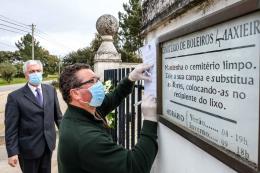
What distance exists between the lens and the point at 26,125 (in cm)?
405

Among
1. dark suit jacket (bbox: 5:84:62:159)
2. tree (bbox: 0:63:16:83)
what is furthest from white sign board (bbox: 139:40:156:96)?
tree (bbox: 0:63:16:83)

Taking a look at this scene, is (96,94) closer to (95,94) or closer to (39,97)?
(95,94)

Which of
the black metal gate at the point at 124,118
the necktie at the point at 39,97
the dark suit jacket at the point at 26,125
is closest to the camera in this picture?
the black metal gate at the point at 124,118

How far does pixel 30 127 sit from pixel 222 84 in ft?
10.4

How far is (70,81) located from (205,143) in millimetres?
1048

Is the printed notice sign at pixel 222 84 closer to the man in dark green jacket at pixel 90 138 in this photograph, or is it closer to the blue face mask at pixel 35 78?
the man in dark green jacket at pixel 90 138

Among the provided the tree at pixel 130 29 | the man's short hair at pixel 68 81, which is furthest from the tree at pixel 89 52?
the man's short hair at pixel 68 81

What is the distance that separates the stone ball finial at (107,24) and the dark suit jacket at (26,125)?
7.74 ft

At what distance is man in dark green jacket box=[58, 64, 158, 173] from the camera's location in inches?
73.2

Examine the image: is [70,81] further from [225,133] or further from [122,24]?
[122,24]

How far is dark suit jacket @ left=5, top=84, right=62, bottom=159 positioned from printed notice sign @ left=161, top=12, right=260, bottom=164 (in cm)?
259

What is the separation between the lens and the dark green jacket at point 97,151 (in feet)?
6.08

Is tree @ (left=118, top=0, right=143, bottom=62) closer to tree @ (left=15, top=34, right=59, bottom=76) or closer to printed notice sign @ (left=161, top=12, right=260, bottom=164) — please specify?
printed notice sign @ (left=161, top=12, right=260, bottom=164)

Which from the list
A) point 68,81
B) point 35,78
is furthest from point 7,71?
point 68,81
